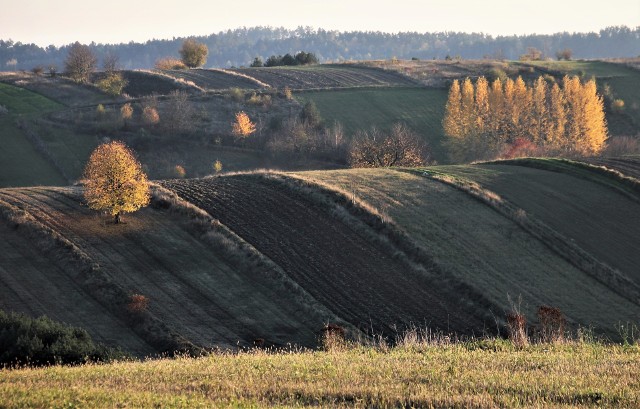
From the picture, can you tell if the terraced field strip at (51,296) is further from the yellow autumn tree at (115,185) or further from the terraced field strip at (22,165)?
the terraced field strip at (22,165)

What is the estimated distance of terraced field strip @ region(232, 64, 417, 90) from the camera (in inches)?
5281

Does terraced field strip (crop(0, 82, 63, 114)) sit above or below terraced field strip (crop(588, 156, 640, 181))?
above

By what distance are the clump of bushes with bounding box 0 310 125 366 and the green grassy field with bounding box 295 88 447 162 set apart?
8604 centimetres

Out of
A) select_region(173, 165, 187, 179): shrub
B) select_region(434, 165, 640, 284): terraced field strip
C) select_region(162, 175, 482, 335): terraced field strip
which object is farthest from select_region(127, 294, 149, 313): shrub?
select_region(173, 165, 187, 179): shrub

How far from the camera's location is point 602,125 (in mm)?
116188

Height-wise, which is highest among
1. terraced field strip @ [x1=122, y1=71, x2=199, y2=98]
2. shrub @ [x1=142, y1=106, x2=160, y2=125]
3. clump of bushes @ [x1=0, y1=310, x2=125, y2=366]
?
A: terraced field strip @ [x1=122, y1=71, x2=199, y2=98]

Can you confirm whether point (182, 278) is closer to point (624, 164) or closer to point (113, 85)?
point (624, 164)

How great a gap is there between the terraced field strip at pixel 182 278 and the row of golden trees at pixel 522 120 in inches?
2600

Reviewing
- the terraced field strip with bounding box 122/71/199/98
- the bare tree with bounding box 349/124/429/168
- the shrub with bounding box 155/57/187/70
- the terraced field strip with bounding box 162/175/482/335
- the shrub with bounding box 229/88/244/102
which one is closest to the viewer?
the terraced field strip with bounding box 162/175/482/335

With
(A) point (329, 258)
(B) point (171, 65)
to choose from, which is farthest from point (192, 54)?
(A) point (329, 258)

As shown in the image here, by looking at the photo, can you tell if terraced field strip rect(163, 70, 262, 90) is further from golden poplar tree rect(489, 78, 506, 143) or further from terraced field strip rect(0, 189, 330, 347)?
terraced field strip rect(0, 189, 330, 347)

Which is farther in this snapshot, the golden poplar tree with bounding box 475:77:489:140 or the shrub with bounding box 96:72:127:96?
the shrub with bounding box 96:72:127:96

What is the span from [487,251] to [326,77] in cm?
9372

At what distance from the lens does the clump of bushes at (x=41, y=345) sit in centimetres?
2581
